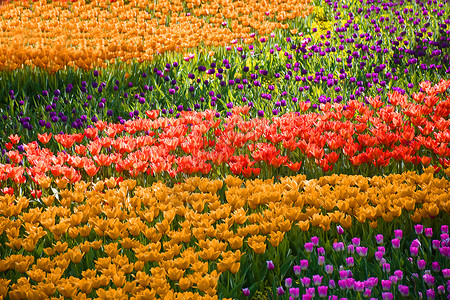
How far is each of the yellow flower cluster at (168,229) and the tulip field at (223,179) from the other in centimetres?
1

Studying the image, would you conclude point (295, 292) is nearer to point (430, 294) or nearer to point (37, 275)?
point (430, 294)

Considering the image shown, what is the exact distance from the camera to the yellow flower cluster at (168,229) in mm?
2271

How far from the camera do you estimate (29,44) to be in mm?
9164

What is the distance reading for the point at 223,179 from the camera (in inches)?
141

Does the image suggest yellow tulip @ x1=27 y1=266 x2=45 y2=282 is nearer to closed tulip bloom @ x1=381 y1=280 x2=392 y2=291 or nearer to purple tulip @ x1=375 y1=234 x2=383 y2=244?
closed tulip bloom @ x1=381 y1=280 x2=392 y2=291

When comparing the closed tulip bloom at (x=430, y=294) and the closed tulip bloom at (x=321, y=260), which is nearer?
the closed tulip bloom at (x=430, y=294)

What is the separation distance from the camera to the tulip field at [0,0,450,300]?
238 cm

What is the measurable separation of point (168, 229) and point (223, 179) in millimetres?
918

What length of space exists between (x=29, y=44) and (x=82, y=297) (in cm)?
807

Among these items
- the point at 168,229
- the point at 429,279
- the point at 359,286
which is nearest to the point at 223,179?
the point at 168,229

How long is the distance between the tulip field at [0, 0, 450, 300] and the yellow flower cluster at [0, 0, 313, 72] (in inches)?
3.7

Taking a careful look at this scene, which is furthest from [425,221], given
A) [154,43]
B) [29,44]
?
[29,44]

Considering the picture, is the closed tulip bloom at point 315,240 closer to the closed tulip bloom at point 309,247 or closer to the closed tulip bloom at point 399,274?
the closed tulip bloom at point 309,247

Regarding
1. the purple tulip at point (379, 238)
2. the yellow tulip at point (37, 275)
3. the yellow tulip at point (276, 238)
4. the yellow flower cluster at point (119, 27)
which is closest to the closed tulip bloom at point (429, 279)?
Result: the purple tulip at point (379, 238)
